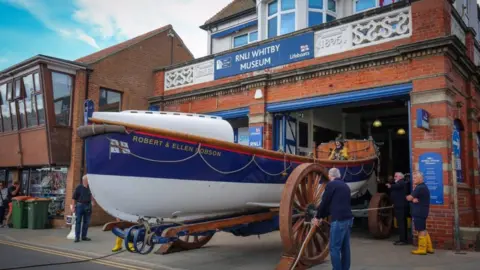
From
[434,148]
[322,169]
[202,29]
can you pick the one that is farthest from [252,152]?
[202,29]

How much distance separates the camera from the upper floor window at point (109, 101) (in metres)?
14.7

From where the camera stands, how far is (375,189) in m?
12.1

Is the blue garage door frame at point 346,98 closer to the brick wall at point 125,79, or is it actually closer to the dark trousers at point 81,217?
the brick wall at point 125,79

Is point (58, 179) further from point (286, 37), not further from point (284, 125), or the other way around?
point (286, 37)

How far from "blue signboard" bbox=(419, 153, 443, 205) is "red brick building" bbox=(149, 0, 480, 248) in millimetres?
22

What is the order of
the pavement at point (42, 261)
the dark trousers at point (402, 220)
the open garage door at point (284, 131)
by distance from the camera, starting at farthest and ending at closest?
the open garage door at point (284, 131) < the dark trousers at point (402, 220) < the pavement at point (42, 261)

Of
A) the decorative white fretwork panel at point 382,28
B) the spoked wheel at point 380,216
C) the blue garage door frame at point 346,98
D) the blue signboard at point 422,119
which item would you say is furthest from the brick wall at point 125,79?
the blue signboard at point 422,119

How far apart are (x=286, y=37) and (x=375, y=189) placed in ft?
16.8

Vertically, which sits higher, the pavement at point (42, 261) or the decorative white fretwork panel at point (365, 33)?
the decorative white fretwork panel at point (365, 33)

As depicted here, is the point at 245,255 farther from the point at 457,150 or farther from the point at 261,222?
the point at 457,150

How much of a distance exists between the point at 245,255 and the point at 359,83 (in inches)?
210

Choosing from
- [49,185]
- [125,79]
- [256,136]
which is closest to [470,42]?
[256,136]

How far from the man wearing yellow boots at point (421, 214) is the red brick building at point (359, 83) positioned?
78 centimetres

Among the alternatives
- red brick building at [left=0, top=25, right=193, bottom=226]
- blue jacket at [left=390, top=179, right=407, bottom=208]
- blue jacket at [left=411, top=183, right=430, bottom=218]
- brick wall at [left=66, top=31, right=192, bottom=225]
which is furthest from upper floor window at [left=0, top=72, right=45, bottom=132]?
blue jacket at [left=411, top=183, right=430, bottom=218]
